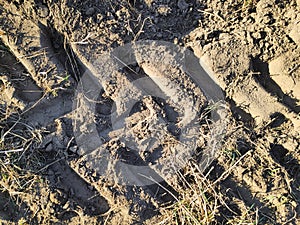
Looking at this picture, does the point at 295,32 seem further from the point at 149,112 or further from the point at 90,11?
the point at 90,11

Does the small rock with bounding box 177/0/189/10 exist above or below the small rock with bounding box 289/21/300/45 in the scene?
above

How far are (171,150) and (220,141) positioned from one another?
10.8 inches

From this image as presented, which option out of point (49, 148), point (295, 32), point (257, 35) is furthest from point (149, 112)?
point (295, 32)

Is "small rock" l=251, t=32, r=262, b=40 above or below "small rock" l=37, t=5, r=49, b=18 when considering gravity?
below

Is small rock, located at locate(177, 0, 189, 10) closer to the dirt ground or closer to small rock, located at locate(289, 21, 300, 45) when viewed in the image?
the dirt ground

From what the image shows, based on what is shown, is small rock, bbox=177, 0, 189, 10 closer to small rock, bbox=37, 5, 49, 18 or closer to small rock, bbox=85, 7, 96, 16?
small rock, bbox=85, 7, 96, 16

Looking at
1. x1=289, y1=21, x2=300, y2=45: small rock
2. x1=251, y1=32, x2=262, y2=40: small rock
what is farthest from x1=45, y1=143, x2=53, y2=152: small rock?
x1=289, y1=21, x2=300, y2=45: small rock

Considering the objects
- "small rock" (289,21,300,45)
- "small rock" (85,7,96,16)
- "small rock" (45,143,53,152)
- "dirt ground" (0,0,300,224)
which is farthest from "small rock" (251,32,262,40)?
"small rock" (45,143,53,152)

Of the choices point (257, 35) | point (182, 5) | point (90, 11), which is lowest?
point (257, 35)

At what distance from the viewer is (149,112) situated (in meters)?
2.42

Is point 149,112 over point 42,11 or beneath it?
beneath

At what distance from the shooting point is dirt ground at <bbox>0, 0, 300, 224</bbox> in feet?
7.75

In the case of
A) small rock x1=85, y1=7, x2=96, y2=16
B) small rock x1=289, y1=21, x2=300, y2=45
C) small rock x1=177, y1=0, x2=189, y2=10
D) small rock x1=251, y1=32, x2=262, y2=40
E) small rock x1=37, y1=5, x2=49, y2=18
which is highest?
small rock x1=37, y1=5, x2=49, y2=18

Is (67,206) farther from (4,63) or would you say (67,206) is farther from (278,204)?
(278,204)
